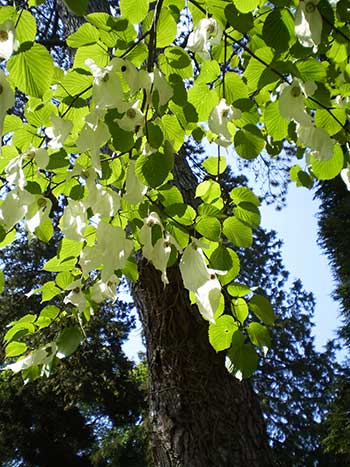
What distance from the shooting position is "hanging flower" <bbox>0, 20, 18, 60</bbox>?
51cm

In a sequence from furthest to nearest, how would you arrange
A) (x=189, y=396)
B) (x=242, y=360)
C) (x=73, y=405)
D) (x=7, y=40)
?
(x=73, y=405) → (x=189, y=396) → (x=242, y=360) → (x=7, y=40)

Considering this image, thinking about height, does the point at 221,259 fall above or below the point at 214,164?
below

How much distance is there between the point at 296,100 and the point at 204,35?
0.16 metres

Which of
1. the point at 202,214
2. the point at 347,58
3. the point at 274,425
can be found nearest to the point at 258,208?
the point at 202,214

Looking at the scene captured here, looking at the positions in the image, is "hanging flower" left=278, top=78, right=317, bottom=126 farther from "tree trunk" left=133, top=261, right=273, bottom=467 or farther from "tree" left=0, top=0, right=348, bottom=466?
"tree trunk" left=133, top=261, right=273, bottom=467

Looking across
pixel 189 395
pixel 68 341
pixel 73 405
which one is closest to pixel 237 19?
pixel 68 341

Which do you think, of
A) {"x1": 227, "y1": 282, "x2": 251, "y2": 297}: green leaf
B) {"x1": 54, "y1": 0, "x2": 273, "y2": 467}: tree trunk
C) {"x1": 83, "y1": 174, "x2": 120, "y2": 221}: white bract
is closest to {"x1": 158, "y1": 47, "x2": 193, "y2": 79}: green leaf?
{"x1": 83, "y1": 174, "x2": 120, "y2": 221}: white bract

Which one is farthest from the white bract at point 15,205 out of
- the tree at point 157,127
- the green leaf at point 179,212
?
the green leaf at point 179,212

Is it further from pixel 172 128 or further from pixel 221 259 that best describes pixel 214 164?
pixel 221 259

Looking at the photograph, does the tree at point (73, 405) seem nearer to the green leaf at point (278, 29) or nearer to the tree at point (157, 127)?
the tree at point (157, 127)

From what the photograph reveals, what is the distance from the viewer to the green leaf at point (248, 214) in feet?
2.56

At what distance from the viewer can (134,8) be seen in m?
0.66

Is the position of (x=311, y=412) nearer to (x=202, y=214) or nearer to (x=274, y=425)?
(x=274, y=425)

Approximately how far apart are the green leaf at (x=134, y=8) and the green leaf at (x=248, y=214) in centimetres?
32
